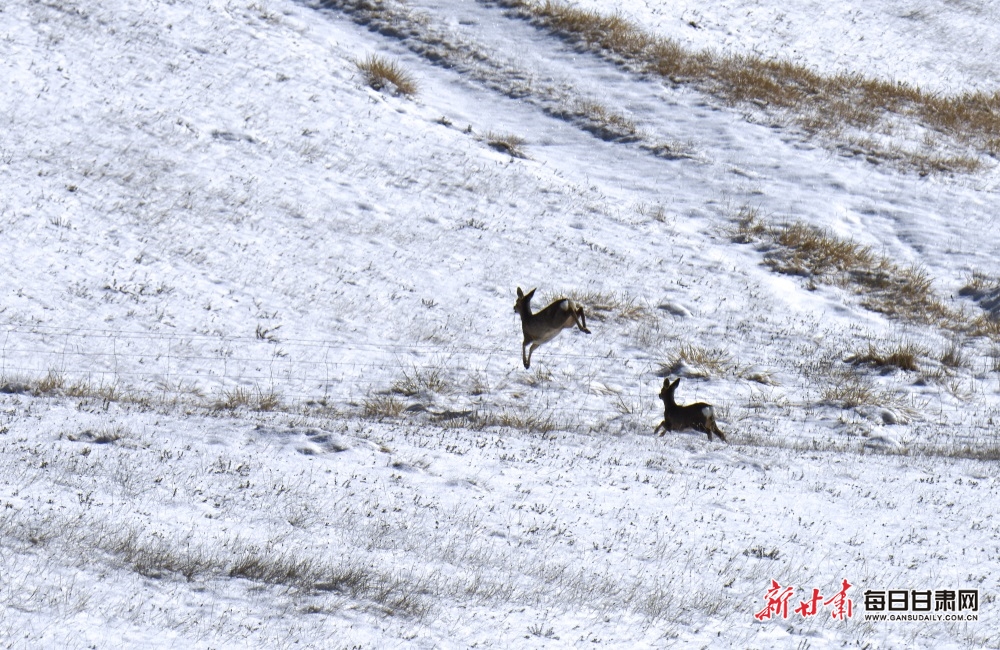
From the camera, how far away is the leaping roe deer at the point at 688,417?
13219mm

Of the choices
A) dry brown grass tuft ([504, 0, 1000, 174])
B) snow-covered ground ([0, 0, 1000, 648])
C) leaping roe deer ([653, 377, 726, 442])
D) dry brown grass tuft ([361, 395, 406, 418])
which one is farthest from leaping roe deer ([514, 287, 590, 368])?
dry brown grass tuft ([504, 0, 1000, 174])

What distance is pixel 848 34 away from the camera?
35188mm

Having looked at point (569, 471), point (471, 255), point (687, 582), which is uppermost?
point (687, 582)

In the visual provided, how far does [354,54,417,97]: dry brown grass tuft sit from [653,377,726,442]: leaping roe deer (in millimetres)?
15306

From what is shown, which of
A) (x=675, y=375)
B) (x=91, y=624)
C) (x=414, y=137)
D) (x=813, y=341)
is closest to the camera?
(x=91, y=624)

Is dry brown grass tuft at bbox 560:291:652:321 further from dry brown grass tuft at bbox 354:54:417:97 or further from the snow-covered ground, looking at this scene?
dry brown grass tuft at bbox 354:54:417:97

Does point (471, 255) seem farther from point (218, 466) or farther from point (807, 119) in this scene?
point (807, 119)

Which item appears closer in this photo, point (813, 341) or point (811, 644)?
point (811, 644)

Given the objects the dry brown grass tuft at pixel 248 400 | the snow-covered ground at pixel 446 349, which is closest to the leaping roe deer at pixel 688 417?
the snow-covered ground at pixel 446 349

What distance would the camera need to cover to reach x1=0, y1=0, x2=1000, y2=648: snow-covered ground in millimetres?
8086

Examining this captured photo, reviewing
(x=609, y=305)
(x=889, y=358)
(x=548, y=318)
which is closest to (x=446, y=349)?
(x=548, y=318)

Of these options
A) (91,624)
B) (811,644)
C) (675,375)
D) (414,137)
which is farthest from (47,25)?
(811,644)

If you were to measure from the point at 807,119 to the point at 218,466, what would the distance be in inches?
875

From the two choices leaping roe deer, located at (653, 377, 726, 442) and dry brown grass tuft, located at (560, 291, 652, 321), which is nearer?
leaping roe deer, located at (653, 377, 726, 442)
